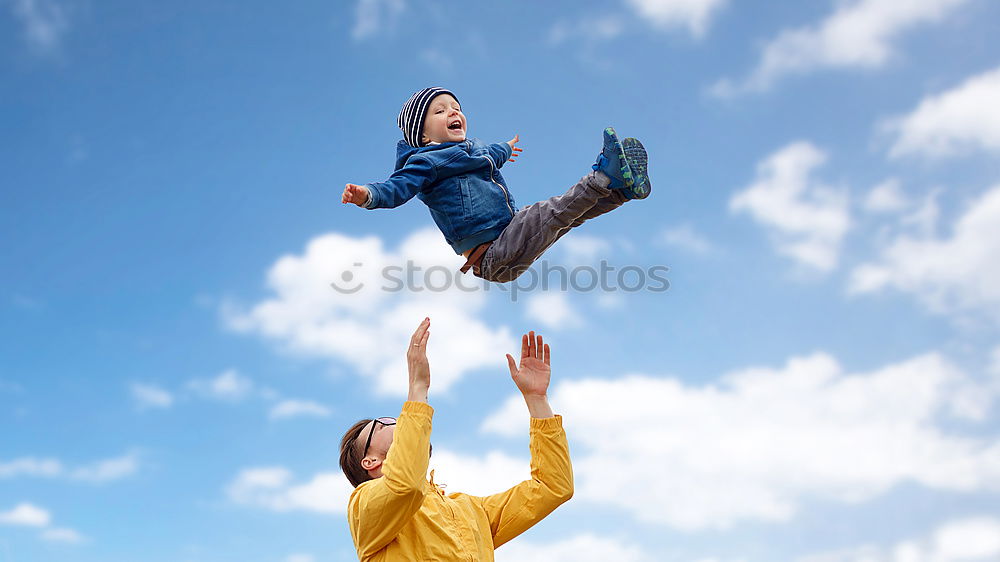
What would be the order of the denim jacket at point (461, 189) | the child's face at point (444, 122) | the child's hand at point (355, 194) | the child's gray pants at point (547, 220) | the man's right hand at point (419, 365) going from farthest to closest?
1. the child's face at point (444, 122)
2. the denim jacket at point (461, 189)
3. the child's gray pants at point (547, 220)
4. the child's hand at point (355, 194)
5. the man's right hand at point (419, 365)

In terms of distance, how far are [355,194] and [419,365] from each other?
1.13 meters

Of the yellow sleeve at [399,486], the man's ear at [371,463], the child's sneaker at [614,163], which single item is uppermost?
the child's sneaker at [614,163]

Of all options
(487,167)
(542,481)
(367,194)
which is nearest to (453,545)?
(542,481)

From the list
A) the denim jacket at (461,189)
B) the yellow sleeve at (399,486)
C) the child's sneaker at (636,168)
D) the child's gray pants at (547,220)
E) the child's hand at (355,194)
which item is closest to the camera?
the yellow sleeve at (399,486)

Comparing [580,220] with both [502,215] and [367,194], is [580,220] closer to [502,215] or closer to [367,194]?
[502,215]

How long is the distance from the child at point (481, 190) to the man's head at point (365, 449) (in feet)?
4.40

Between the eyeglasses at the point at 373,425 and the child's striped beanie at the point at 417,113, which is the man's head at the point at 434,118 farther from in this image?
the eyeglasses at the point at 373,425

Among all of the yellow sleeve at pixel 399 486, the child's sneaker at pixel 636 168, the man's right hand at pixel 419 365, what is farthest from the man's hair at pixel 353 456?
the child's sneaker at pixel 636 168

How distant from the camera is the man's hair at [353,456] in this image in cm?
551

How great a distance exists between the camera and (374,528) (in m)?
4.90

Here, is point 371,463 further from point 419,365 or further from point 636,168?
point 636,168

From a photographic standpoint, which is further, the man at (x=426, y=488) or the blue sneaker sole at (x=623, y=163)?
the blue sneaker sole at (x=623, y=163)

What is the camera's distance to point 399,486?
479cm

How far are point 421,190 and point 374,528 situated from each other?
2.25m
